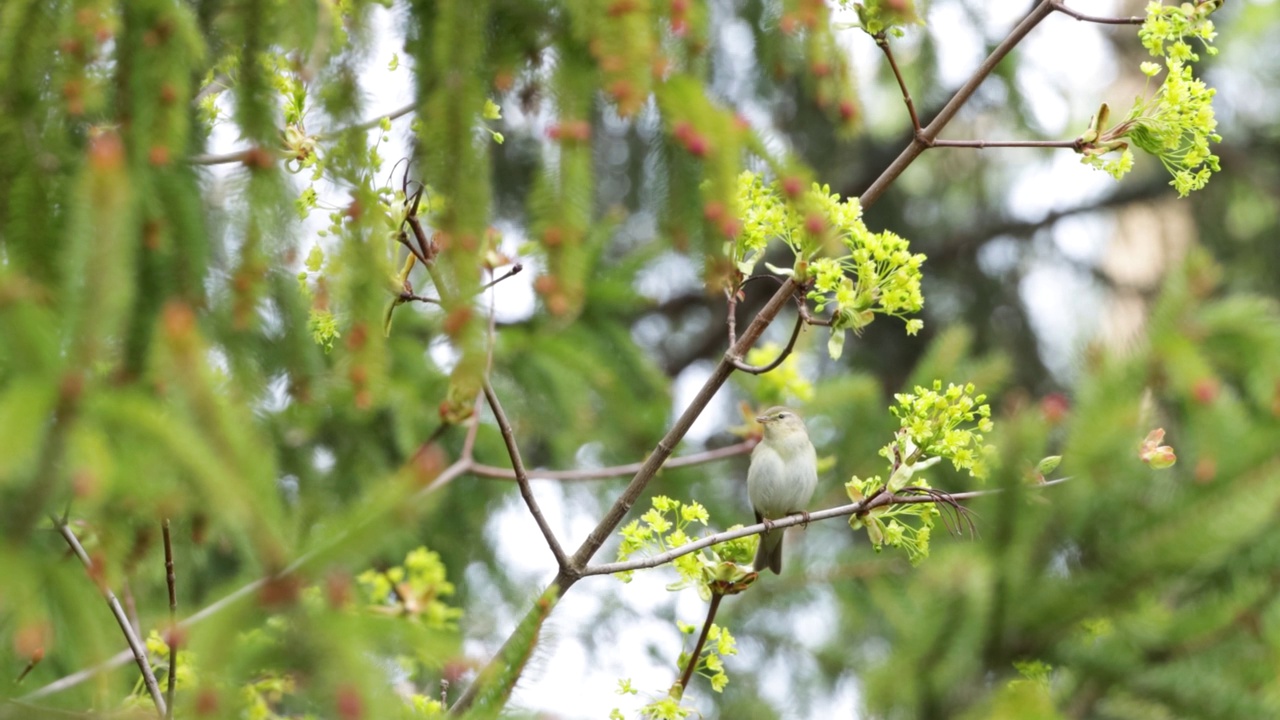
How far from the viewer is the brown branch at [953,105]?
2.13 m

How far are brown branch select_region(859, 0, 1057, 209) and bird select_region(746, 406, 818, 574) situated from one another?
1692 mm

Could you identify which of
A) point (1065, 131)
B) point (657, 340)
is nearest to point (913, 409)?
point (657, 340)

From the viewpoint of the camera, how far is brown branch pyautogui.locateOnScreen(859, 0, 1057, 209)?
2129mm

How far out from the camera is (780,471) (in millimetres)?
3932

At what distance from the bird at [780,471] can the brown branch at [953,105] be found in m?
1.69

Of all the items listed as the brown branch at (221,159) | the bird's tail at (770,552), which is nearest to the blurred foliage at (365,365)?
the brown branch at (221,159)

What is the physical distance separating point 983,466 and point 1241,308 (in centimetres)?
194

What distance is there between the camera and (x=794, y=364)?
3670 mm

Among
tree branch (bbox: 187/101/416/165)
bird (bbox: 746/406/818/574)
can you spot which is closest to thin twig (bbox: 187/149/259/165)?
tree branch (bbox: 187/101/416/165)

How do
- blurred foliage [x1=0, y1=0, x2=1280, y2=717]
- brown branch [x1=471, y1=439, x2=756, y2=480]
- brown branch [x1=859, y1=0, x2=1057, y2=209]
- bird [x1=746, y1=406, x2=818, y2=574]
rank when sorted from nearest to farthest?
1. blurred foliage [x1=0, y1=0, x2=1280, y2=717]
2. brown branch [x1=859, y1=0, x2=1057, y2=209]
3. brown branch [x1=471, y1=439, x2=756, y2=480]
4. bird [x1=746, y1=406, x2=818, y2=574]

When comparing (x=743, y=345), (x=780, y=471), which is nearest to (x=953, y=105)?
(x=743, y=345)

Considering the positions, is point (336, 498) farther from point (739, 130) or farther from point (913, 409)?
point (739, 130)

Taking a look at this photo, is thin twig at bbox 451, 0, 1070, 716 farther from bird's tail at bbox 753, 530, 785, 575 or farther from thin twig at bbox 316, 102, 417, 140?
bird's tail at bbox 753, 530, 785, 575

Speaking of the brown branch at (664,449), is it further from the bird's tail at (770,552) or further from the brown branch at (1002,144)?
the bird's tail at (770,552)
